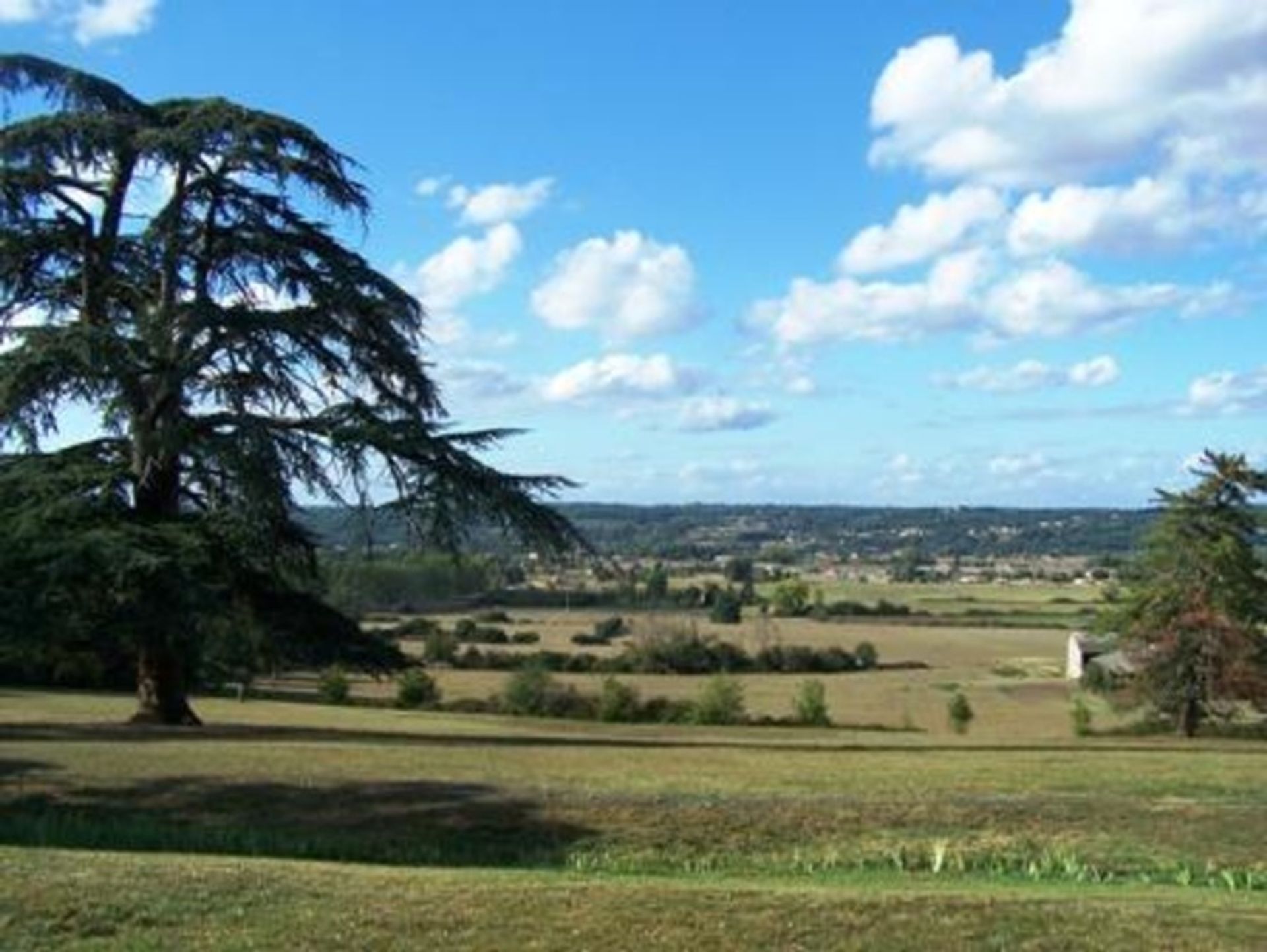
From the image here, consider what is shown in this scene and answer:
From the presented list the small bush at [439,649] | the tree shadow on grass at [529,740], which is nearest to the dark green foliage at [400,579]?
the small bush at [439,649]

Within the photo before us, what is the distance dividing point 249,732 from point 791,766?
9.86 m

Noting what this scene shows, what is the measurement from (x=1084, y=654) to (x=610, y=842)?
77323 millimetres

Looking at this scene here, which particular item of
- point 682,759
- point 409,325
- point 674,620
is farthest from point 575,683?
point 682,759

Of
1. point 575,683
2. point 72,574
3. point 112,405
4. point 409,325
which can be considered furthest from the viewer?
point 575,683

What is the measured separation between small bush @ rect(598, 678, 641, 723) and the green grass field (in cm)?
2577

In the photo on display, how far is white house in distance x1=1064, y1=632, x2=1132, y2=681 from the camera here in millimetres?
70438

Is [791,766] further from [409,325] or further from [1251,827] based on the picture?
[409,325]

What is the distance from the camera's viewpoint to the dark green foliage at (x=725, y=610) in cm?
11619

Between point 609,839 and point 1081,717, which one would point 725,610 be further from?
point 609,839

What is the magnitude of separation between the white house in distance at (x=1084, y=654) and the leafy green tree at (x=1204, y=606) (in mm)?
14833

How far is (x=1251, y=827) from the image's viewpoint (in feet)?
58.5

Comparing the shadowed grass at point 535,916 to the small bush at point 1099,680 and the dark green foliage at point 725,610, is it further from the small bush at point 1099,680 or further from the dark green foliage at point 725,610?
the dark green foliage at point 725,610

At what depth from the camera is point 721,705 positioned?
56969 millimetres

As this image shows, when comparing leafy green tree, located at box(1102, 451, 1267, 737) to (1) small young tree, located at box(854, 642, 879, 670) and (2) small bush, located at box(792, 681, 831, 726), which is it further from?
(1) small young tree, located at box(854, 642, 879, 670)
